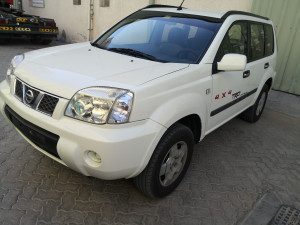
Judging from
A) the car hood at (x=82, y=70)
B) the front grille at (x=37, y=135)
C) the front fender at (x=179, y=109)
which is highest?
the car hood at (x=82, y=70)

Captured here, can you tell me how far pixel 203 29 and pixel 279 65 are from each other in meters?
4.46

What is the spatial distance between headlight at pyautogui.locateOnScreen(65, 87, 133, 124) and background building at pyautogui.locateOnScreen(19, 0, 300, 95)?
575 cm

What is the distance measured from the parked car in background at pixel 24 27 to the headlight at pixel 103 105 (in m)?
8.65

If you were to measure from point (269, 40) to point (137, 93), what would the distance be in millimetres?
3323

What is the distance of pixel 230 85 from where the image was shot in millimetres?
3596

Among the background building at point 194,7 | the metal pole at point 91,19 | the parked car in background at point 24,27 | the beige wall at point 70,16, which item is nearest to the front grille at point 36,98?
the background building at point 194,7

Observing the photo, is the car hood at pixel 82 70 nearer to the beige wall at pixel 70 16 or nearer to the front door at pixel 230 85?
the front door at pixel 230 85

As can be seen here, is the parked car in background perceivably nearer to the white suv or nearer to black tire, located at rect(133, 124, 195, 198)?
the white suv

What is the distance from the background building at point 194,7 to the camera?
689cm

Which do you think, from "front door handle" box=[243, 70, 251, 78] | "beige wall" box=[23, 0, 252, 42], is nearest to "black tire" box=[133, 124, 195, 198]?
"front door handle" box=[243, 70, 251, 78]

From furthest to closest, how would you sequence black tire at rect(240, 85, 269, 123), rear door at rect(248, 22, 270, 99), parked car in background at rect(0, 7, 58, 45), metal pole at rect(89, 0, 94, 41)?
metal pole at rect(89, 0, 94, 41)
parked car in background at rect(0, 7, 58, 45)
black tire at rect(240, 85, 269, 123)
rear door at rect(248, 22, 270, 99)

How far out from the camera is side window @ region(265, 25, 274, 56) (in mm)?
4801

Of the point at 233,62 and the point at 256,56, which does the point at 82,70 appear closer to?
the point at 233,62

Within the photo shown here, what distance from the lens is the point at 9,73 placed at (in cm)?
315
